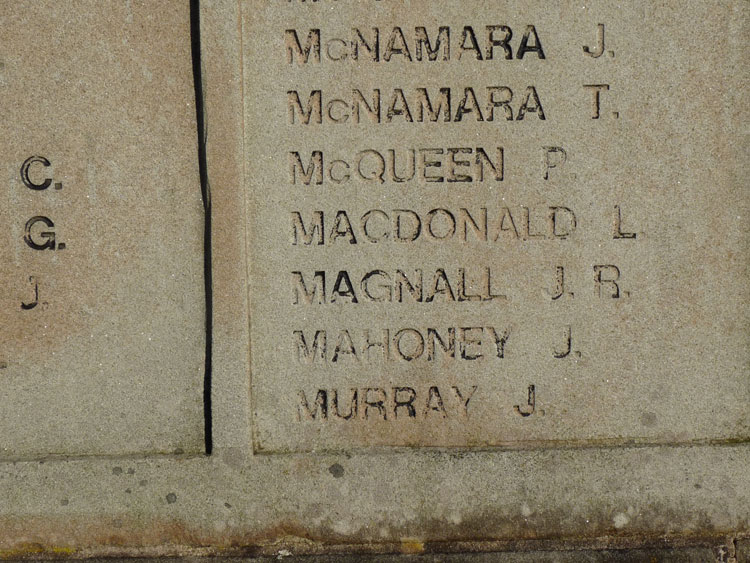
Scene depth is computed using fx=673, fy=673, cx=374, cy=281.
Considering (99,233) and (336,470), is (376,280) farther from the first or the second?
(99,233)

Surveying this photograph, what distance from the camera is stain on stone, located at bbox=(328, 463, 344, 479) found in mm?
2863

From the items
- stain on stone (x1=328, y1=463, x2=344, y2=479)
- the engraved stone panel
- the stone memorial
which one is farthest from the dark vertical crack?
stain on stone (x1=328, y1=463, x2=344, y2=479)

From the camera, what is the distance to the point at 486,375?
287cm

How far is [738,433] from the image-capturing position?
2891 millimetres

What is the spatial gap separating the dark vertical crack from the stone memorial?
0.01 meters

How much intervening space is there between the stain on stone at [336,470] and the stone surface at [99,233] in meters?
0.60

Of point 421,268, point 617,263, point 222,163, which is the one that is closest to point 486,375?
point 421,268

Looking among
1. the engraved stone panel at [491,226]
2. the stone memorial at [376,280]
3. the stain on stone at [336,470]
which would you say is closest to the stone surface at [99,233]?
the stone memorial at [376,280]

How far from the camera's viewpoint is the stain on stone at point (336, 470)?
2863 mm

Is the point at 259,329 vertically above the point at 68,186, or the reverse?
the point at 68,186

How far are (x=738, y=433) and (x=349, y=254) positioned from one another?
1838 millimetres

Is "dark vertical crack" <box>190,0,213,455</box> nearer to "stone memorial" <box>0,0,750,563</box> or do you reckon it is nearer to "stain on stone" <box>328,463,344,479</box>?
"stone memorial" <box>0,0,750,563</box>

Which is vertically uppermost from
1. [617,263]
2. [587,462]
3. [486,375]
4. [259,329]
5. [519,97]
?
[519,97]

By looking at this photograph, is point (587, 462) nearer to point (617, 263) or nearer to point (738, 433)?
point (738, 433)
